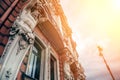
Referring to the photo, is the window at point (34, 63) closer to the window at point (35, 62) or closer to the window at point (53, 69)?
the window at point (35, 62)

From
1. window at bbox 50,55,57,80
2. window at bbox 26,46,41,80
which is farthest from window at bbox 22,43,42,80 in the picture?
window at bbox 50,55,57,80

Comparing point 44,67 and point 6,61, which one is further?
point 44,67

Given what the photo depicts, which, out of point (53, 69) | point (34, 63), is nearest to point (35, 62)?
point (34, 63)

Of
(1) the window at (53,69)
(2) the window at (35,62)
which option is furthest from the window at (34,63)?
(1) the window at (53,69)

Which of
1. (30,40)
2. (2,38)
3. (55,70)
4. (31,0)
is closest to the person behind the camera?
(2,38)

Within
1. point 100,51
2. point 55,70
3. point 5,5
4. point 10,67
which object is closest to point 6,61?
point 10,67

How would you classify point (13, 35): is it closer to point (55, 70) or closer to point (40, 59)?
point (40, 59)

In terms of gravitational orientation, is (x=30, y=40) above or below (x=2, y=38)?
above

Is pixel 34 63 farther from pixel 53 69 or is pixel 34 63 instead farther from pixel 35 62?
pixel 53 69

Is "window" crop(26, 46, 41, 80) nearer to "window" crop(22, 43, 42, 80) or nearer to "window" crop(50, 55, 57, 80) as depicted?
"window" crop(22, 43, 42, 80)

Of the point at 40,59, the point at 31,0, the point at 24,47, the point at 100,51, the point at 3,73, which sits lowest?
the point at 3,73

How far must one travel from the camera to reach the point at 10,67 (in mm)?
1773

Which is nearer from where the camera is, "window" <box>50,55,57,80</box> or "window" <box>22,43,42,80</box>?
"window" <box>22,43,42,80</box>

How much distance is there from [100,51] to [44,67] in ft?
52.5
